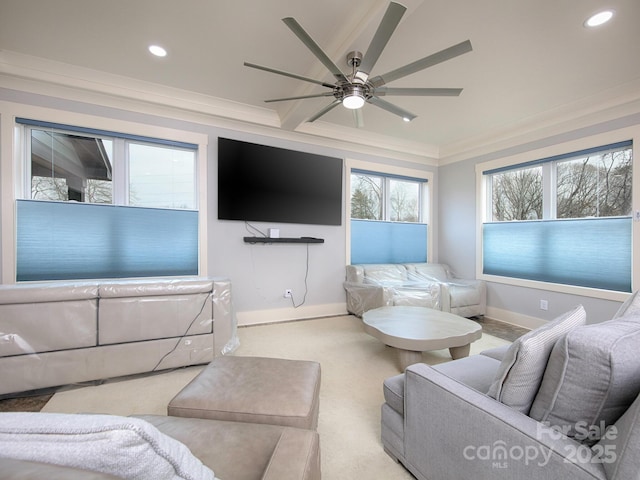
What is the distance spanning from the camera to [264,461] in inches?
34.4

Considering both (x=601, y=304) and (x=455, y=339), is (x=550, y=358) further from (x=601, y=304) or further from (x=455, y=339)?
(x=601, y=304)

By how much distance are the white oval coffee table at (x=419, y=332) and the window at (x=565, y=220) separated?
1.87 m

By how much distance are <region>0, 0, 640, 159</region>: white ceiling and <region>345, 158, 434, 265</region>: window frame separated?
1.21m

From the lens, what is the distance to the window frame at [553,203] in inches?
111

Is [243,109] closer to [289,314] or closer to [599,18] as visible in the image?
[289,314]

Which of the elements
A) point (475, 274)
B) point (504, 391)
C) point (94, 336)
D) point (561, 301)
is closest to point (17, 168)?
point (94, 336)

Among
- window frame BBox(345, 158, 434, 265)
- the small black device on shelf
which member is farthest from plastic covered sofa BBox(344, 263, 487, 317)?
the small black device on shelf

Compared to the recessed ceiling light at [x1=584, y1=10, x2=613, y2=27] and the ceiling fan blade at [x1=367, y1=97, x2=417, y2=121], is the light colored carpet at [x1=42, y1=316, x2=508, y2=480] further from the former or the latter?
the recessed ceiling light at [x1=584, y1=10, x2=613, y2=27]

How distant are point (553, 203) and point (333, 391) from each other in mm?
3653

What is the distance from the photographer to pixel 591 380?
836 mm

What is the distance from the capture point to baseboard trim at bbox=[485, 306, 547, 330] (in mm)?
3598

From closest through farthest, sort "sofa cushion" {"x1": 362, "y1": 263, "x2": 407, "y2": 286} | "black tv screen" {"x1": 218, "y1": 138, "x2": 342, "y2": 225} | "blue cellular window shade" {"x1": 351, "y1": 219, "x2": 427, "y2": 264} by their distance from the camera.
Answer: "black tv screen" {"x1": 218, "y1": 138, "x2": 342, "y2": 225} < "sofa cushion" {"x1": 362, "y1": 263, "x2": 407, "y2": 286} < "blue cellular window shade" {"x1": 351, "y1": 219, "x2": 427, "y2": 264}

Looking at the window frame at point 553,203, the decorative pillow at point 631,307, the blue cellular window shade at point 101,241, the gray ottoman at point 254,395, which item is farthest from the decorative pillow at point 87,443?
the window frame at point 553,203

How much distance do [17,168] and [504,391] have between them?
4165 mm
